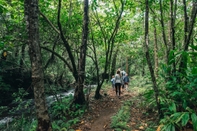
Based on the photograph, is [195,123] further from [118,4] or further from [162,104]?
[118,4]

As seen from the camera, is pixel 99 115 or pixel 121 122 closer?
pixel 121 122

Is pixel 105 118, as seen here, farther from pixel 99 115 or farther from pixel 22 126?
pixel 22 126

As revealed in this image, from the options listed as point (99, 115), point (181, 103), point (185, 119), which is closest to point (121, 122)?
point (99, 115)

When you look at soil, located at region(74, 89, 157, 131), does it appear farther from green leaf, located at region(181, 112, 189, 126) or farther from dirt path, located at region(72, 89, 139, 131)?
green leaf, located at region(181, 112, 189, 126)

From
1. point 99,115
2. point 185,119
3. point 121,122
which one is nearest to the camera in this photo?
point 185,119

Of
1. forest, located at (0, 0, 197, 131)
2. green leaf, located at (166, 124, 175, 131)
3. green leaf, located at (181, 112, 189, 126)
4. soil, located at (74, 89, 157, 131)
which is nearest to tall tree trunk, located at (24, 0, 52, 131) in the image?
forest, located at (0, 0, 197, 131)

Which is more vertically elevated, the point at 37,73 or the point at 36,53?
the point at 36,53

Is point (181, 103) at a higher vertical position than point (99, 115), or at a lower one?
higher

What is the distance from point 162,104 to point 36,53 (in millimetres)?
4706

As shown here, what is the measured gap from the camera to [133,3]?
898 centimetres

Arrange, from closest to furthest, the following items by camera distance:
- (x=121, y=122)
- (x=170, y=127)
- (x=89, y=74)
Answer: (x=170, y=127), (x=121, y=122), (x=89, y=74)

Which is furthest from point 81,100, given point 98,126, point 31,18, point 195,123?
Result: point 195,123

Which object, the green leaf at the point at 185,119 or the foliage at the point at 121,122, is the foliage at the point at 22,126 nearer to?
the foliage at the point at 121,122

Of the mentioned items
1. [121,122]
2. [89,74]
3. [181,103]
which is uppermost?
[89,74]
